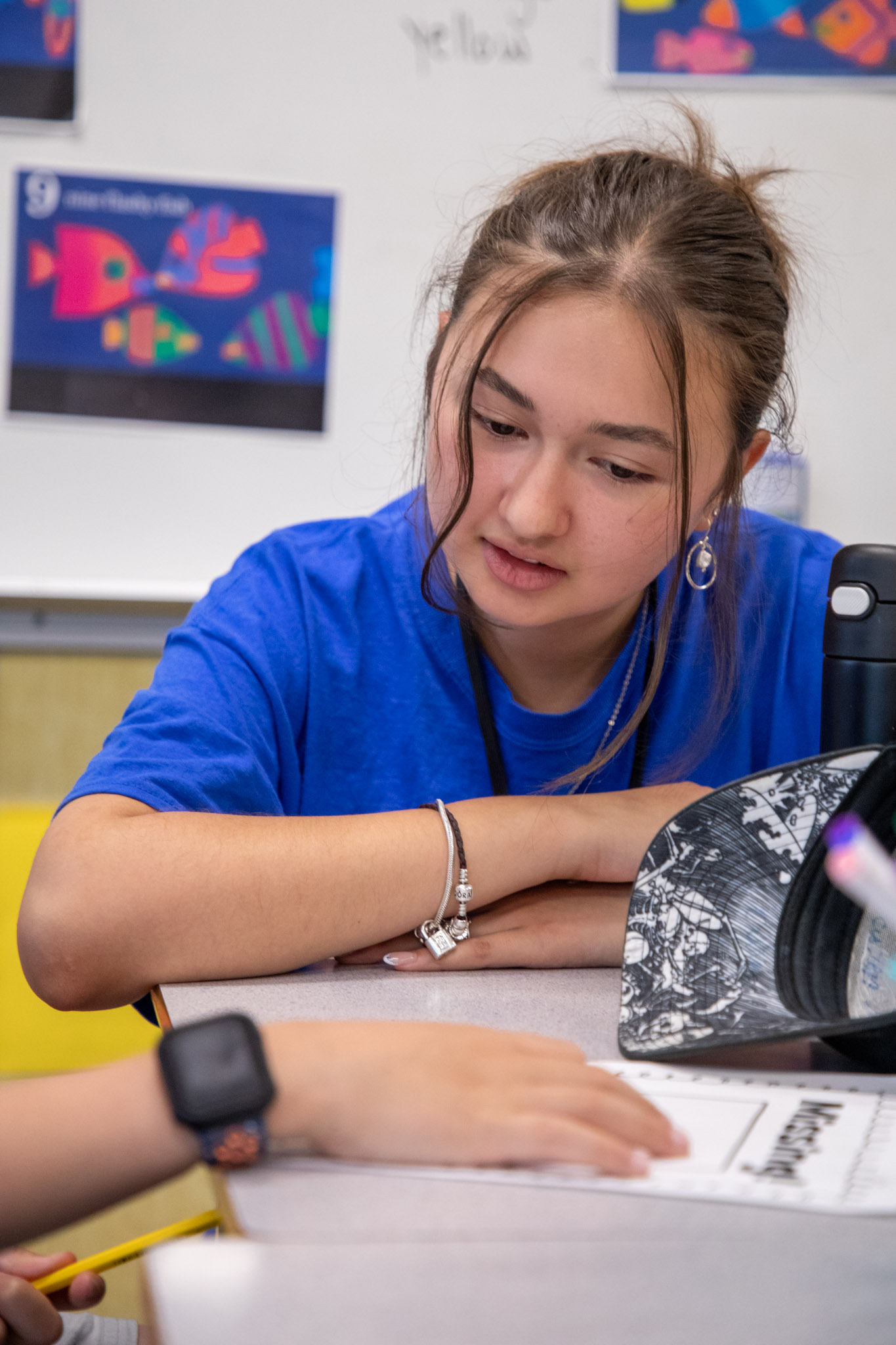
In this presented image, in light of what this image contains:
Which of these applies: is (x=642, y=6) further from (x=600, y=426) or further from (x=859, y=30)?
(x=600, y=426)

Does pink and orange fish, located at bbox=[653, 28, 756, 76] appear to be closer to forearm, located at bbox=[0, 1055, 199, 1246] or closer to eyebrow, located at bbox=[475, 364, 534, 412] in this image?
eyebrow, located at bbox=[475, 364, 534, 412]

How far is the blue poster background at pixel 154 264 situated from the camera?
1.48 m

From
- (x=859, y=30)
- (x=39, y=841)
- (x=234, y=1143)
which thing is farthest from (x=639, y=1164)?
(x=859, y=30)

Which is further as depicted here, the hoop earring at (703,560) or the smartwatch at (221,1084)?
the hoop earring at (703,560)

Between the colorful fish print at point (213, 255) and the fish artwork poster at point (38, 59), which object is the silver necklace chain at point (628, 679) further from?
the fish artwork poster at point (38, 59)

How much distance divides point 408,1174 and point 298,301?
1304mm

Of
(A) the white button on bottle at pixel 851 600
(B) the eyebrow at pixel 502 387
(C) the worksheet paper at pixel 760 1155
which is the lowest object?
(C) the worksheet paper at pixel 760 1155

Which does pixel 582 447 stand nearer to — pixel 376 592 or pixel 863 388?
pixel 376 592

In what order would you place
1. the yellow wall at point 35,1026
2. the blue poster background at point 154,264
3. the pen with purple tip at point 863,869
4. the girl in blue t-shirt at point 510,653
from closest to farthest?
the pen with purple tip at point 863,869 < the girl in blue t-shirt at point 510,653 < the yellow wall at point 35,1026 < the blue poster background at point 154,264

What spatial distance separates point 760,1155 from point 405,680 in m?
0.56

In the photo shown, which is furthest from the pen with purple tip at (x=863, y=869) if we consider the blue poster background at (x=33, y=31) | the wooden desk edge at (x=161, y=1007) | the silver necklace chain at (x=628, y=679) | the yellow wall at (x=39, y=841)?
the blue poster background at (x=33, y=31)

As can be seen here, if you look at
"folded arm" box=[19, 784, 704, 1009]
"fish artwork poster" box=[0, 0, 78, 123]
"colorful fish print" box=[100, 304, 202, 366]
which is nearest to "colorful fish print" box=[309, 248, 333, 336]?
"colorful fish print" box=[100, 304, 202, 366]

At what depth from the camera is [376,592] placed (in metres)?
0.98

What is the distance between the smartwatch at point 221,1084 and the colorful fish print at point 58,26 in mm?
1377
